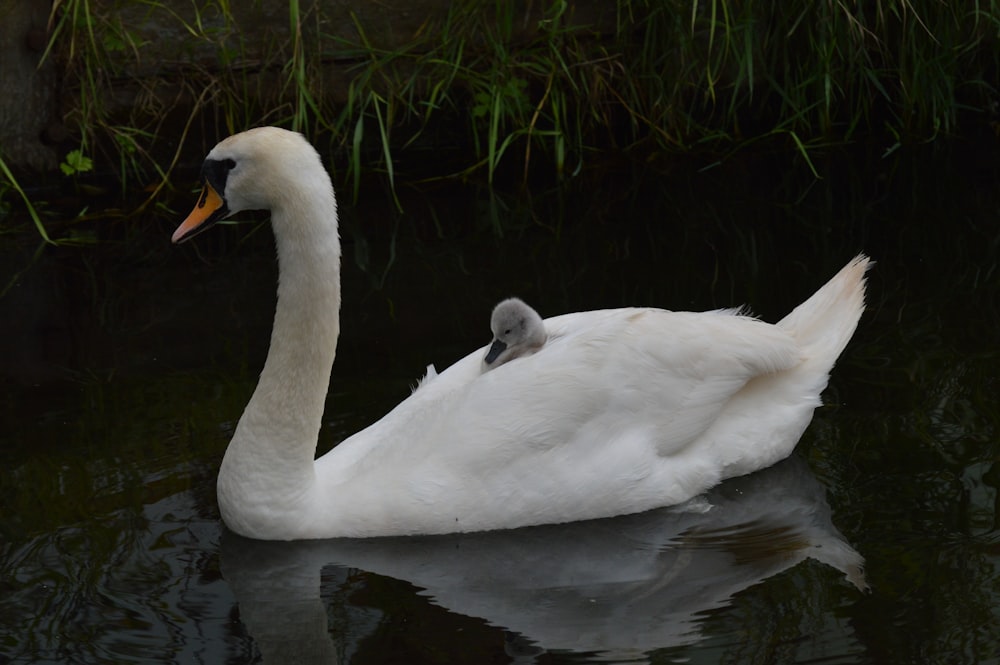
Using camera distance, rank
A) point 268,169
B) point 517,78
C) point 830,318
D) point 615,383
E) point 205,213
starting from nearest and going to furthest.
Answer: point 268,169, point 205,213, point 615,383, point 830,318, point 517,78

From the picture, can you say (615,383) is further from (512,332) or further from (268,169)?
(268,169)

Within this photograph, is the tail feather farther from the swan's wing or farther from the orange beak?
the orange beak

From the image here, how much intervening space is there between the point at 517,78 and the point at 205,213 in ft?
12.8

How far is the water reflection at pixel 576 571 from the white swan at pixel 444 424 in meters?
0.07

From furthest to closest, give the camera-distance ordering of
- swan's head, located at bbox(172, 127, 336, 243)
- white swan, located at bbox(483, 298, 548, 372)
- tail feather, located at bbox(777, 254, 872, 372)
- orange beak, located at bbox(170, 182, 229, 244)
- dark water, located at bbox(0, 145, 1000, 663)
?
1. tail feather, located at bbox(777, 254, 872, 372)
2. white swan, located at bbox(483, 298, 548, 372)
3. orange beak, located at bbox(170, 182, 229, 244)
4. swan's head, located at bbox(172, 127, 336, 243)
5. dark water, located at bbox(0, 145, 1000, 663)

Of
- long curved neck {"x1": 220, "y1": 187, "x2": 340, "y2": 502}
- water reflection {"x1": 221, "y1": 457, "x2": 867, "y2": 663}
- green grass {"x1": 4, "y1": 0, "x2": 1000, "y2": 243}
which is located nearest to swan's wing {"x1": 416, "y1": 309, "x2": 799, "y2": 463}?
water reflection {"x1": 221, "y1": 457, "x2": 867, "y2": 663}

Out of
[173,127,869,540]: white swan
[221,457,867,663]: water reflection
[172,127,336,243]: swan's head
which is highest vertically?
[172,127,336,243]: swan's head

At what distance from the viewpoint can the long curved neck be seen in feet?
15.5

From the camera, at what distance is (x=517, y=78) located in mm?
8500

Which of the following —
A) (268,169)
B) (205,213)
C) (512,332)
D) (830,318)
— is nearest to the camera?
(268,169)

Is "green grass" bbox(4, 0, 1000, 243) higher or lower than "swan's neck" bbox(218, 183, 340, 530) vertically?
higher

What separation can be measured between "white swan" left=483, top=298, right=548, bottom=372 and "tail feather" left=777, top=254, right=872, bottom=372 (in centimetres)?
98

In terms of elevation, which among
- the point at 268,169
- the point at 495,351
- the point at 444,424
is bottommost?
the point at 444,424

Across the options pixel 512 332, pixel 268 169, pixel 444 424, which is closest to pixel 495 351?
pixel 512 332
